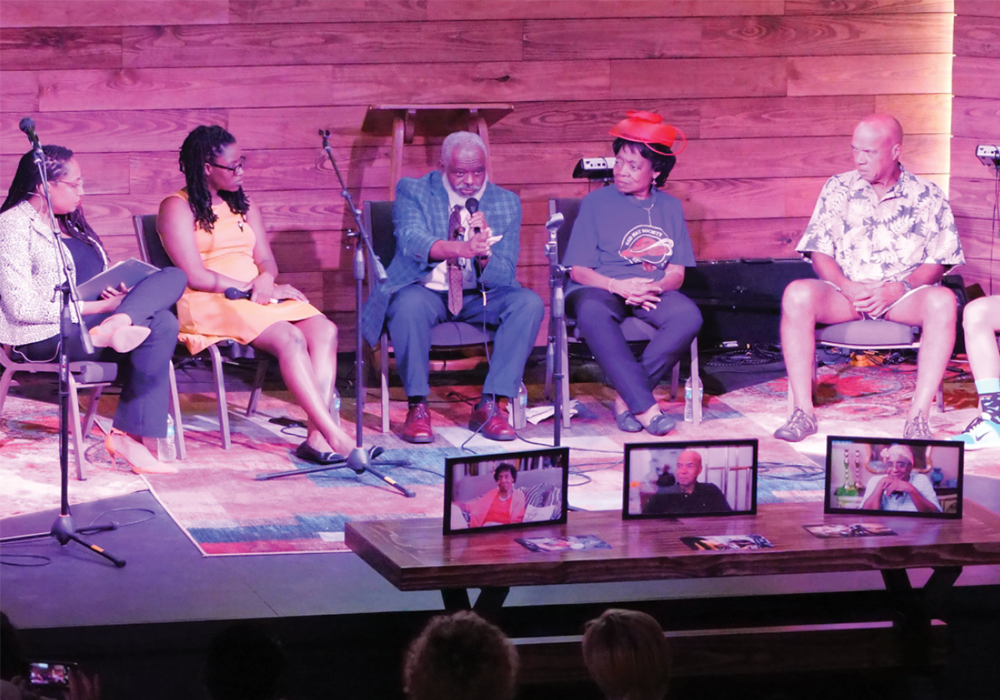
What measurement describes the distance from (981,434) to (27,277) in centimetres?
335

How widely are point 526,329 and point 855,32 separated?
2.47 m

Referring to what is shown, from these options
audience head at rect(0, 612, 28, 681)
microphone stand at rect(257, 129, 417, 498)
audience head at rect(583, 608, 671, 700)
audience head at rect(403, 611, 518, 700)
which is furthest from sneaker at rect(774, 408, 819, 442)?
audience head at rect(0, 612, 28, 681)

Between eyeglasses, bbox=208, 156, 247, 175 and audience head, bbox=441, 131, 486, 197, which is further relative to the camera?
audience head, bbox=441, 131, 486, 197

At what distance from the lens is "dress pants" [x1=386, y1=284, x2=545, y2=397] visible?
4758 millimetres

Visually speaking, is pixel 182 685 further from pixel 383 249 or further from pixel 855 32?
pixel 855 32

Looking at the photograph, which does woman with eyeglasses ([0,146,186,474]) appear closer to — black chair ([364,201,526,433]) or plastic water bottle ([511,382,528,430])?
black chair ([364,201,526,433])

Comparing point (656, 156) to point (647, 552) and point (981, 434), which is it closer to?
point (981, 434)

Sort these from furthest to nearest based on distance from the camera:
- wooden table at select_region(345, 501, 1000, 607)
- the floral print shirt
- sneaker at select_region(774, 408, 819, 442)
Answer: the floral print shirt
sneaker at select_region(774, 408, 819, 442)
wooden table at select_region(345, 501, 1000, 607)

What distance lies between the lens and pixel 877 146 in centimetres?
492

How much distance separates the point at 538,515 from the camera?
8.93 feet

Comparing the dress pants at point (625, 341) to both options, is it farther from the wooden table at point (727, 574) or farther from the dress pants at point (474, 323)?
the wooden table at point (727, 574)

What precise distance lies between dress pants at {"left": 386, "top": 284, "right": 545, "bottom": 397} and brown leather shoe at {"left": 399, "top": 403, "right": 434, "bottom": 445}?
0.06 metres

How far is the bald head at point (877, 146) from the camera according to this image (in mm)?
4922

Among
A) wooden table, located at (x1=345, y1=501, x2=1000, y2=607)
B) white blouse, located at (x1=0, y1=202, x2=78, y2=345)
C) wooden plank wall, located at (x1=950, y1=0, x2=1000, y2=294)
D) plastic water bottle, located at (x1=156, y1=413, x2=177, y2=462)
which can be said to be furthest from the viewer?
wooden plank wall, located at (x1=950, y1=0, x2=1000, y2=294)
